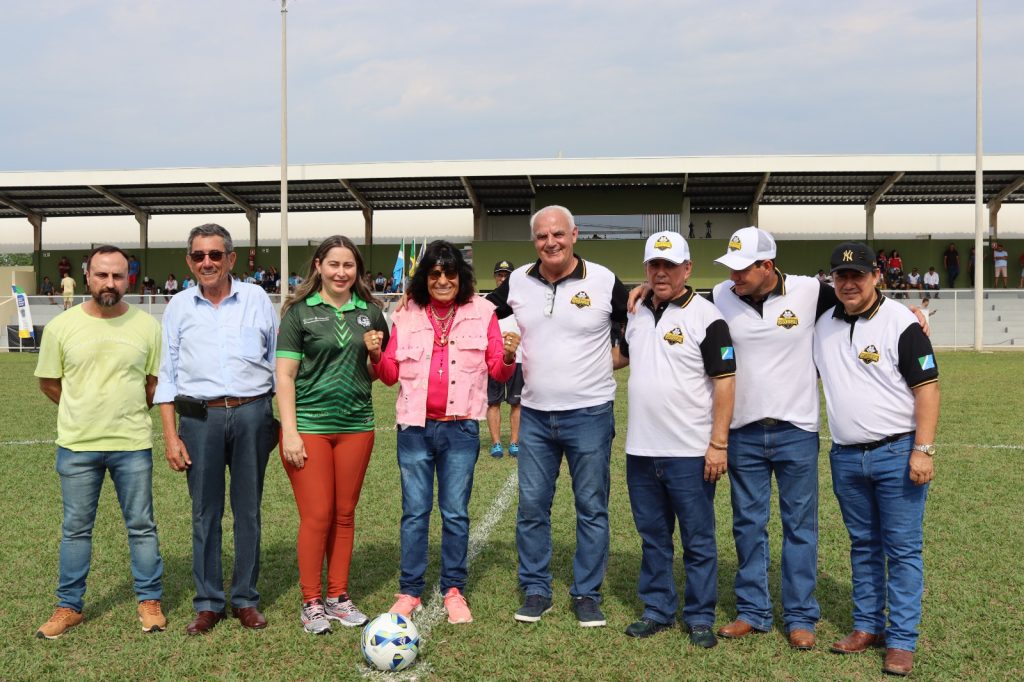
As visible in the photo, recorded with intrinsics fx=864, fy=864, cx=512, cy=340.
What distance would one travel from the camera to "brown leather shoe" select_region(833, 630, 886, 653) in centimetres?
425

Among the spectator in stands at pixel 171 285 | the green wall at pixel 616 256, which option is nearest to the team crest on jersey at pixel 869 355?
the green wall at pixel 616 256

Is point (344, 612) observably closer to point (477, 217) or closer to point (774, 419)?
point (774, 419)

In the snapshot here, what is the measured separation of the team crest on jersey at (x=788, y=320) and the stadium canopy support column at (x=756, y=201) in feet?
92.5

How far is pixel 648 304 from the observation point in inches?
177

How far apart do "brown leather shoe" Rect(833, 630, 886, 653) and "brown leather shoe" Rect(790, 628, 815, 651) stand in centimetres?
12

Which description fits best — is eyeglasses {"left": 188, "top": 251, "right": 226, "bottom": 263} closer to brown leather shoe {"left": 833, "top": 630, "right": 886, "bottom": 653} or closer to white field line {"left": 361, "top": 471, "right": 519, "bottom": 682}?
white field line {"left": 361, "top": 471, "right": 519, "bottom": 682}

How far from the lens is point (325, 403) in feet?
14.7

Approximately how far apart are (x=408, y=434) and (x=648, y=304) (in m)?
1.45

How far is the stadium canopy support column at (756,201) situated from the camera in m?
31.6

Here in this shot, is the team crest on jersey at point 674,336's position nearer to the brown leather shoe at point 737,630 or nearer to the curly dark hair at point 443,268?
the curly dark hair at point 443,268

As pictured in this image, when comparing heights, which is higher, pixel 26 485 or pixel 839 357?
pixel 839 357

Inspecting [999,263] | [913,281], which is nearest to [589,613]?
[913,281]

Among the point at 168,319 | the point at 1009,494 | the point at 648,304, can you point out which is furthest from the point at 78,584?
the point at 1009,494

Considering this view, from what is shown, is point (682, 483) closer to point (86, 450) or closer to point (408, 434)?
point (408, 434)
